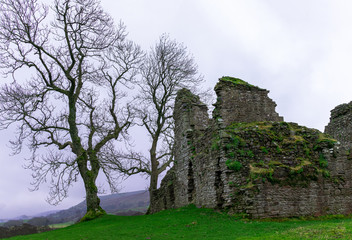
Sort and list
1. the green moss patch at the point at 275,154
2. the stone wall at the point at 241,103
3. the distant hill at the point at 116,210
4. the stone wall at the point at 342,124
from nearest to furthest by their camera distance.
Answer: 1. the green moss patch at the point at 275,154
2. the stone wall at the point at 241,103
3. the stone wall at the point at 342,124
4. the distant hill at the point at 116,210

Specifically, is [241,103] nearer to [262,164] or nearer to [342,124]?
[262,164]

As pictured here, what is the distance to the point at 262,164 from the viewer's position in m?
13.6

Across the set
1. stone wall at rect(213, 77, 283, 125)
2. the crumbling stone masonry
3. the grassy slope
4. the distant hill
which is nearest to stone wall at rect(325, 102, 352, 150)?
stone wall at rect(213, 77, 283, 125)

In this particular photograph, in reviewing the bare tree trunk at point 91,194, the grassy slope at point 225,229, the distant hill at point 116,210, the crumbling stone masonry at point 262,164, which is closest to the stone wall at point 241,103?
the crumbling stone masonry at point 262,164

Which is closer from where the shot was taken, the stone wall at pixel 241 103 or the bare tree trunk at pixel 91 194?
the stone wall at pixel 241 103

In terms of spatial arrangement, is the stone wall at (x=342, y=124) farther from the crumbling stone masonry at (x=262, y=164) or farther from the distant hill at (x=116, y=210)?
the distant hill at (x=116, y=210)

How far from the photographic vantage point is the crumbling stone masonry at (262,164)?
510 inches

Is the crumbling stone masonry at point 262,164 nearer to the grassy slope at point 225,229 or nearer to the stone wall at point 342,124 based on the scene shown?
the grassy slope at point 225,229

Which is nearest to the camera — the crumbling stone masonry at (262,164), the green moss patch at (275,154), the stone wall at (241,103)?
the crumbling stone masonry at (262,164)

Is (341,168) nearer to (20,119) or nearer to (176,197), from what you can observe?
(176,197)

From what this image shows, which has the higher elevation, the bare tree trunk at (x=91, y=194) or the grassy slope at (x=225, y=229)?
the bare tree trunk at (x=91, y=194)

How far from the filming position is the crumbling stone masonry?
1295 cm

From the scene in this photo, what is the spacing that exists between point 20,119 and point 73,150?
406 cm

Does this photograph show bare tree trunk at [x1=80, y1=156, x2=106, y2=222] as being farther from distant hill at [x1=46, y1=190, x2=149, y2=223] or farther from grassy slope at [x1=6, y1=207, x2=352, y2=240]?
distant hill at [x1=46, y1=190, x2=149, y2=223]
